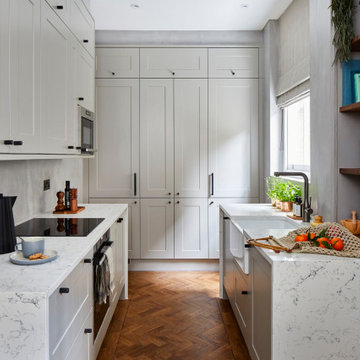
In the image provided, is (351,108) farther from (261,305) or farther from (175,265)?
(175,265)

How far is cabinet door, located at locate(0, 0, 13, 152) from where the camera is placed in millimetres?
1513

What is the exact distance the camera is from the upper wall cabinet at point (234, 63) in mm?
4234

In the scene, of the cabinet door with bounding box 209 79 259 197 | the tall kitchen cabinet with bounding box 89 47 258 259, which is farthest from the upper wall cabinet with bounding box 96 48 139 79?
the cabinet door with bounding box 209 79 259 197

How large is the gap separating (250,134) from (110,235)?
7.41 ft

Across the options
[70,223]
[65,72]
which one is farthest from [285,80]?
[70,223]

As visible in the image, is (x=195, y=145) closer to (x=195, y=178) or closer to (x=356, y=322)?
(x=195, y=178)

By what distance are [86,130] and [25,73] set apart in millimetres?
1305

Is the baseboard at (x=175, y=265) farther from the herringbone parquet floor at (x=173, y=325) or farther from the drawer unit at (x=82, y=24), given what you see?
the drawer unit at (x=82, y=24)

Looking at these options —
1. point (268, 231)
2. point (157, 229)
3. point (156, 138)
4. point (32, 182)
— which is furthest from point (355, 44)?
point (157, 229)

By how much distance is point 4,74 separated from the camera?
1.53 metres

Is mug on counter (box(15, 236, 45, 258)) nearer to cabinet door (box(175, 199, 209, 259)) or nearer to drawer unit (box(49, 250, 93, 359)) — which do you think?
drawer unit (box(49, 250, 93, 359))

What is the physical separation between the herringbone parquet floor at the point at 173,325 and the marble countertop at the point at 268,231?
2.76 feet

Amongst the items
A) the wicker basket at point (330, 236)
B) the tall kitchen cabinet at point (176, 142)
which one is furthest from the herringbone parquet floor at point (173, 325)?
the wicker basket at point (330, 236)

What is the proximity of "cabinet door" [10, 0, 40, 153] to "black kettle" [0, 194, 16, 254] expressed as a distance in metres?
0.25
